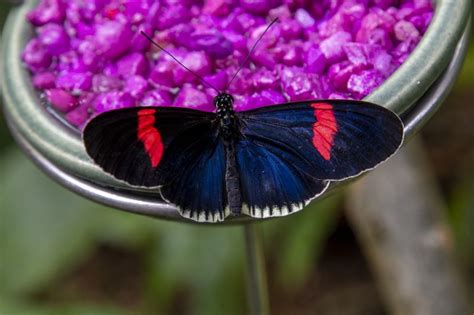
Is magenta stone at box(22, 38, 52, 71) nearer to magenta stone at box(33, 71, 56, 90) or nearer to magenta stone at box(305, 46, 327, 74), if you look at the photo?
magenta stone at box(33, 71, 56, 90)

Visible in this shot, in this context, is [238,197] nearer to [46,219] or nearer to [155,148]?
[155,148]

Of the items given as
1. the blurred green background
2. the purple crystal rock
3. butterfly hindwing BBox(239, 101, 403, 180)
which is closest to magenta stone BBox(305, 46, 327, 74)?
the purple crystal rock

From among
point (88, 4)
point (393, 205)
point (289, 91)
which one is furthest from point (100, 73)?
point (393, 205)

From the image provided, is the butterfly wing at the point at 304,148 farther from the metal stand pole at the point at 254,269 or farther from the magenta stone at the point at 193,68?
the metal stand pole at the point at 254,269

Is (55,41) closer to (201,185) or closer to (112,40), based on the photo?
(112,40)

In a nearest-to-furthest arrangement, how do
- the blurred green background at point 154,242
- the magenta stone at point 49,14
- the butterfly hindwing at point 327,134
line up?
the butterfly hindwing at point 327,134
the magenta stone at point 49,14
the blurred green background at point 154,242

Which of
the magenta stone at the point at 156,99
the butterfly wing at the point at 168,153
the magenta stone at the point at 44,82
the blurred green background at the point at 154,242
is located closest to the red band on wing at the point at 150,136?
the butterfly wing at the point at 168,153

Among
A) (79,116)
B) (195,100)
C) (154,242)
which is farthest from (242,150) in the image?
(154,242)
